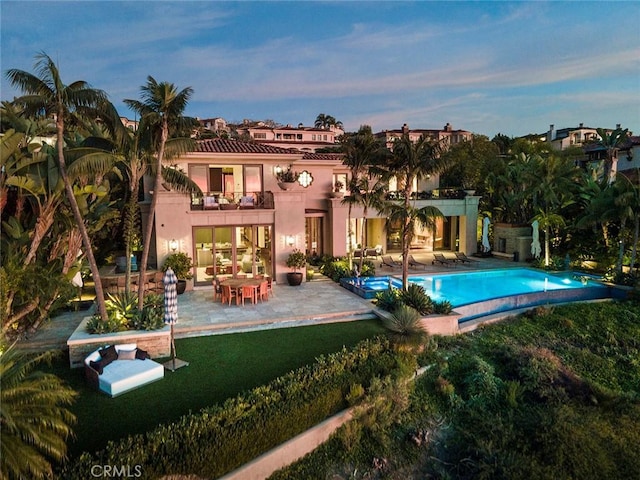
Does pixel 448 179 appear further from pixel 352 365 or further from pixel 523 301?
pixel 352 365

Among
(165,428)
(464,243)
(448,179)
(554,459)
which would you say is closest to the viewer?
Answer: (165,428)

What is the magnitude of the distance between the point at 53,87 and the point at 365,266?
15297 mm

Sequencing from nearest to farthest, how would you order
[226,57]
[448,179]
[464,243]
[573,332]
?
[573,332], [226,57], [464,243], [448,179]

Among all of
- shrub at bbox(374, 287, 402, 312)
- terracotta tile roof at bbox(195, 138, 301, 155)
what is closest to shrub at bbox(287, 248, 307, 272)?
shrub at bbox(374, 287, 402, 312)

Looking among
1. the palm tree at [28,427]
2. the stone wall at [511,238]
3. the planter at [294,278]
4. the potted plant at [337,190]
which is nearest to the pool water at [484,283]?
the planter at [294,278]

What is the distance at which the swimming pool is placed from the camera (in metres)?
16.5

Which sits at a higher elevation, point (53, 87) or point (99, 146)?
point (53, 87)

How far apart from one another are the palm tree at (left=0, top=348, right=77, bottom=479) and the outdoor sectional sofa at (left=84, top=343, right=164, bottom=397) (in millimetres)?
2462

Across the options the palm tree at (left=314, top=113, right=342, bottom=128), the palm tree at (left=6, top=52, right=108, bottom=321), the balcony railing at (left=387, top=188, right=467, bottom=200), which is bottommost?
the balcony railing at (left=387, top=188, right=467, bottom=200)

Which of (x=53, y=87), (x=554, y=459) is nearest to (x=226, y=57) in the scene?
(x=53, y=87)

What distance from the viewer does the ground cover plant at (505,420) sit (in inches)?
335

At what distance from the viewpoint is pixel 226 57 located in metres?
26.5

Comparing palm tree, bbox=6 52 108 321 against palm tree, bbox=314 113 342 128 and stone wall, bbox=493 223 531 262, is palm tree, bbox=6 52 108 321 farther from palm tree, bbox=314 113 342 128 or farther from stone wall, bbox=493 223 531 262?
palm tree, bbox=314 113 342 128

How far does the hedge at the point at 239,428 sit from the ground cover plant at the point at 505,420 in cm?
77
